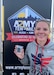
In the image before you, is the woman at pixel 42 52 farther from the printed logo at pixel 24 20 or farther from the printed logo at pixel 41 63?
the printed logo at pixel 24 20

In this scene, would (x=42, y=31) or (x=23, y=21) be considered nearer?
(x=42, y=31)

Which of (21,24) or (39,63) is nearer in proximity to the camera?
(39,63)

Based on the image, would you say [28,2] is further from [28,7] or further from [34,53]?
[34,53]

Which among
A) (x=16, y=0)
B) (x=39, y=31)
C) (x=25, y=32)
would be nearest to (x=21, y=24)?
(x=25, y=32)

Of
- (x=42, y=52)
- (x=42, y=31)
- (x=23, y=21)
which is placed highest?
(x=23, y=21)

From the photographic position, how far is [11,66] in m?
3.37

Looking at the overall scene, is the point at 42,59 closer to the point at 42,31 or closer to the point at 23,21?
the point at 42,31

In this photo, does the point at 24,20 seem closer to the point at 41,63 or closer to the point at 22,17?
the point at 22,17

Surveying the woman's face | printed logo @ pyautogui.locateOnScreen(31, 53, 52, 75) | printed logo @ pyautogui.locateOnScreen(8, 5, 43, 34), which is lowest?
printed logo @ pyautogui.locateOnScreen(31, 53, 52, 75)

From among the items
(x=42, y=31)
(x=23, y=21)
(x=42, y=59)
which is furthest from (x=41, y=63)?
(x=23, y=21)

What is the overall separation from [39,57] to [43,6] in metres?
0.83

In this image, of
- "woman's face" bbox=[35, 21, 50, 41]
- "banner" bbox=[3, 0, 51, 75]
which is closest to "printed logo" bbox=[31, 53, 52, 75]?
"woman's face" bbox=[35, 21, 50, 41]

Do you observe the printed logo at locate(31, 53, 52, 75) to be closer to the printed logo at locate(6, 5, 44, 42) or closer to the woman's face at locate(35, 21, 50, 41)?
the woman's face at locate(35, 21, 50, 41)

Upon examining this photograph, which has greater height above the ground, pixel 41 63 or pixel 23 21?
pixel 23 21
